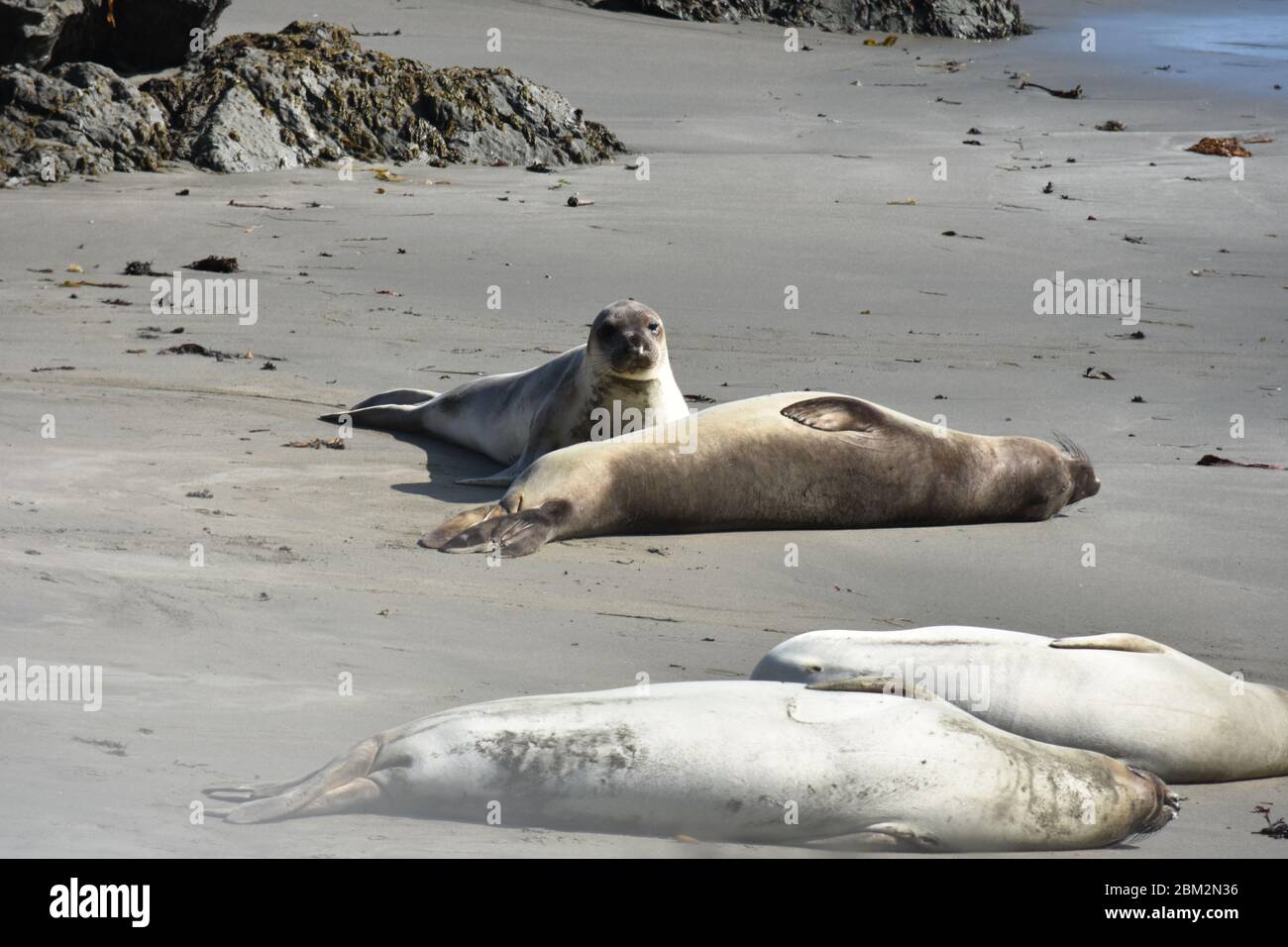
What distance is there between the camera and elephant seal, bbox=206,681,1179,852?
10.3ft

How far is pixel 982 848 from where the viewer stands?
10.7ft

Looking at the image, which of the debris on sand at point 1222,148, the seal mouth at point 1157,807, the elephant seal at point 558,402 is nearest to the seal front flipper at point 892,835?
the seal mouth at point 1157,807

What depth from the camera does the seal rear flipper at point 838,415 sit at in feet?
20.1

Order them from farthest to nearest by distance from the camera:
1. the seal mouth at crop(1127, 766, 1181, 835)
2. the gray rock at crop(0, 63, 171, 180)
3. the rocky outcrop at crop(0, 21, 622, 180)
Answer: the rocky outcrop at crop(0, 21, 622, 180)
the gray rock at crop(0, 63, 171, 180)
the seal mouth at crop(1127, 766, 1181, 835)

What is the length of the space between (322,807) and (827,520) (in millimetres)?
3244

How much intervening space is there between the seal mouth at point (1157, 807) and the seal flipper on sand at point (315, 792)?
156 cm

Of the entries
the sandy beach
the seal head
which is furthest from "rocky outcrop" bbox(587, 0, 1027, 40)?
the seal head

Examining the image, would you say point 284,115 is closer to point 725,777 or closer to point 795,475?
point 795,475

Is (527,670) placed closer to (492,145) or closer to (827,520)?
(827,520)

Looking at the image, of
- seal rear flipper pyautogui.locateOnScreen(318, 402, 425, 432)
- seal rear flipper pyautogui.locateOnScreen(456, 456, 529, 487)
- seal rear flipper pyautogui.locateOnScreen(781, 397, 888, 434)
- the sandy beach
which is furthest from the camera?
seal rear flipper pyautogui.locateOnScreen(318, 402, 425, 432)

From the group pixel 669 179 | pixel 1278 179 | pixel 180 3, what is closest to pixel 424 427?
pixel 669 179

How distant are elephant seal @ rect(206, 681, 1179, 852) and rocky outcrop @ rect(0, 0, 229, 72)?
9.37 meters

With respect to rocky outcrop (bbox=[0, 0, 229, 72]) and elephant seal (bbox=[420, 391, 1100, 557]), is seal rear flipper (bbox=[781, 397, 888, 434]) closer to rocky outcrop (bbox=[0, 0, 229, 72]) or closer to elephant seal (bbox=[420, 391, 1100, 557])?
elephant seal (bbox=[420, 391, 1100, 557])

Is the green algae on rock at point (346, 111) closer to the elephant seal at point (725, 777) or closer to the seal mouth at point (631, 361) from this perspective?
the seal mouth at point (631, 361)
